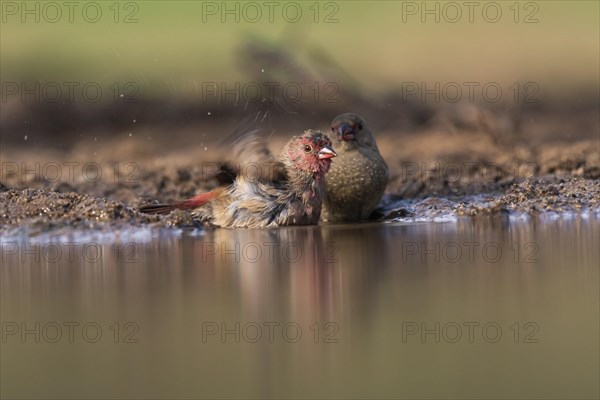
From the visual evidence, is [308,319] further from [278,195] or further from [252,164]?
[252,164]

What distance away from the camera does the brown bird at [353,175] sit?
30.6ft

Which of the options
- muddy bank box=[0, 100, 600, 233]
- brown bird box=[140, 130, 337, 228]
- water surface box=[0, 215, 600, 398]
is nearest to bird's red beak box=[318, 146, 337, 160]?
brown bird box=[140, 130, 337, 228]

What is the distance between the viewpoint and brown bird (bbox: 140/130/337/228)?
9000 mm

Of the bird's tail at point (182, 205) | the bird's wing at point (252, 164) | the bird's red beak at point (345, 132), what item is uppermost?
the bird's red beak at point (345, 132)

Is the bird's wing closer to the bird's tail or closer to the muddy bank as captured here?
the bird's tail

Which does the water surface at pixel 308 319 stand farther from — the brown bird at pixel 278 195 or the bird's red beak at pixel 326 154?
the bird's red beak at pixel 326 154

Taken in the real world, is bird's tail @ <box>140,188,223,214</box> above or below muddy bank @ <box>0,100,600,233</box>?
below

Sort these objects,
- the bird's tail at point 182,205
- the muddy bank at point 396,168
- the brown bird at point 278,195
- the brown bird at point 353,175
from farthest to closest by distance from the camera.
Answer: the brown bird at point 353,175 < the bird's tail at point 182,205 < the brown bird at point 278,195 < the muddy bank at point 396,168

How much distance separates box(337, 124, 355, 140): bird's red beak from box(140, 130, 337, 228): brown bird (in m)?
0.20

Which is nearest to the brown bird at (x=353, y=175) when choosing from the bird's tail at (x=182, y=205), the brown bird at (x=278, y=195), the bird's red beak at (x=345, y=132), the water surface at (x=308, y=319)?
the bird's red beak at (x=345, y=132)

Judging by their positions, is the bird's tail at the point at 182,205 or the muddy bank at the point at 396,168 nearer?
the muddy bank at the point at 396,168

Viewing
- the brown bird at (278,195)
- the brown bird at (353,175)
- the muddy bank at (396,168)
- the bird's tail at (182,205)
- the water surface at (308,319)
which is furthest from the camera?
the brown bird at (353,175)

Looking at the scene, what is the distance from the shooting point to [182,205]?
9.33m

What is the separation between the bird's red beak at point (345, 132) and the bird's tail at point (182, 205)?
1114 mm
